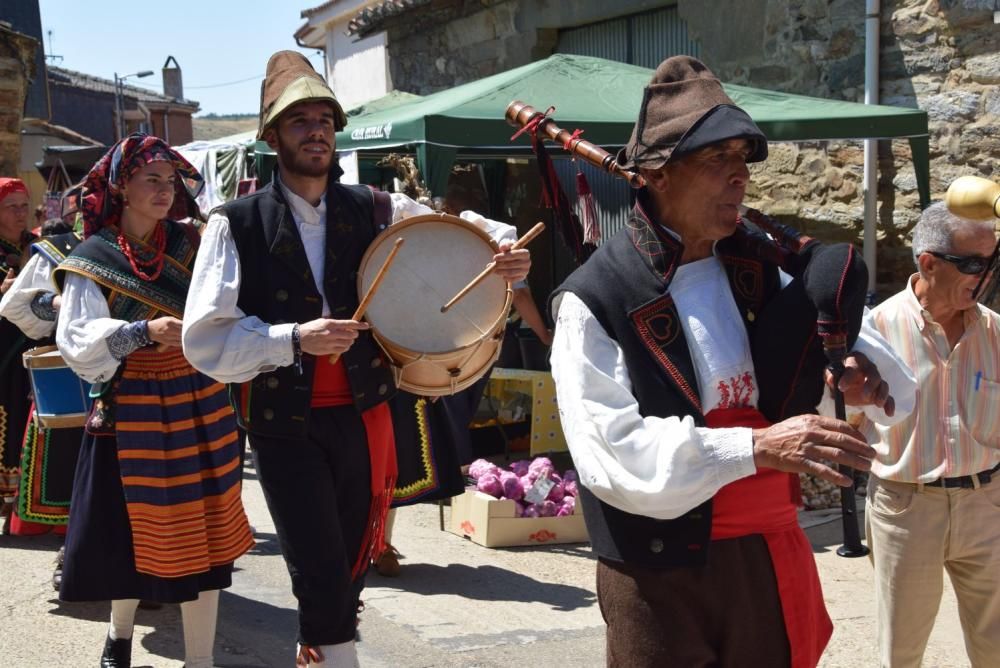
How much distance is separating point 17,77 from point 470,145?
Answer: 25.7ft

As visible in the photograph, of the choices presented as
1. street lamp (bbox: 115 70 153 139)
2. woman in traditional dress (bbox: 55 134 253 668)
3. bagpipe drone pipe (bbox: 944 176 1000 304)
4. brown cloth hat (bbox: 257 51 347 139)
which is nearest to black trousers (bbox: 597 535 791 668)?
bagpipe drone pipe (bbox: 944 176 1000 304)

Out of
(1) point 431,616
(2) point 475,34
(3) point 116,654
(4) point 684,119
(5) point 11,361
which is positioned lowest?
(1) point 431,616

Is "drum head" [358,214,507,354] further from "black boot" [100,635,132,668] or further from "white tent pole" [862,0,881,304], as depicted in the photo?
"white tent pole" [862,0,881,304]

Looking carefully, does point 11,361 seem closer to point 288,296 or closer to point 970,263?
point 288,296

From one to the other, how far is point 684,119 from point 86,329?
7.87 feet

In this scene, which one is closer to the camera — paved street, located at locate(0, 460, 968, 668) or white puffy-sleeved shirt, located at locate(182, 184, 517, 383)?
white puffy-sleeved shirt, located at locate(182, 184, 517, 383)

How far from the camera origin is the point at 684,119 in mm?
2281

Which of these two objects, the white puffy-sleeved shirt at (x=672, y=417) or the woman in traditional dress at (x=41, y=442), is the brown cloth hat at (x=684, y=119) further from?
the woman in traditional dress at (x=41, y=442)

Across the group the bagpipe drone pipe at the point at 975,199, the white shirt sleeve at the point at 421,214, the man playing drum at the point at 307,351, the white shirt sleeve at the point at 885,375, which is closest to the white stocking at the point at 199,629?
the man playing drum at the point at 307,351

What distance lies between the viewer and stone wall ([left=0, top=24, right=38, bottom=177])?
12.0 metres

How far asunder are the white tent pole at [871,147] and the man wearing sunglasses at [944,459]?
4.22m

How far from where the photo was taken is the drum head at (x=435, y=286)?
3.53 m

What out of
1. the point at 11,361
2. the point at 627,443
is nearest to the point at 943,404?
the point at 627,443

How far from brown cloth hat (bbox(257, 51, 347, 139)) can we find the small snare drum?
5.48 ft
